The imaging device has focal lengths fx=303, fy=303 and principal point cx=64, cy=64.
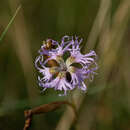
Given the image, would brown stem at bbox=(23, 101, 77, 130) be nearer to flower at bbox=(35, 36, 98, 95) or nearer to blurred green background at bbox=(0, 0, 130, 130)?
flower at bbox=(35, 36, 98, 95)

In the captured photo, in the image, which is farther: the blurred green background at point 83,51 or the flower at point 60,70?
the blurred green background at point 83,51

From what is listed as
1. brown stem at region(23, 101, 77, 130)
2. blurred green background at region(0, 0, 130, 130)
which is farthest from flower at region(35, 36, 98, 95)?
blurred green background at region(0, 0, 130, 130)

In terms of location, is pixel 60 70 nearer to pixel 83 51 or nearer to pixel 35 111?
pixel 35 111

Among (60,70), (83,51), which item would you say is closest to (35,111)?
(60,70)

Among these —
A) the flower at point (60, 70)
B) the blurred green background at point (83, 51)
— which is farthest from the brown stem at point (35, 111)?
the blurred green background at point (83, 51)

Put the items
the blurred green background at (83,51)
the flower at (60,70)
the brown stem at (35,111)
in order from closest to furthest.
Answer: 1. the brown stem at (35,111)
2. the flower at (60,70)
3. the blurred green background at (83,51)

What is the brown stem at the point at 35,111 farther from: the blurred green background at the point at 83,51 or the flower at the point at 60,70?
the blurred green background at the point at 83,51

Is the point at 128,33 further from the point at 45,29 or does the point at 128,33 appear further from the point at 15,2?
the point at 15,2

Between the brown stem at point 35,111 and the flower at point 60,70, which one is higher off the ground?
the flower at point 60,70

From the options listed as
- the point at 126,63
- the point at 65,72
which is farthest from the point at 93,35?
the point at 65,72
